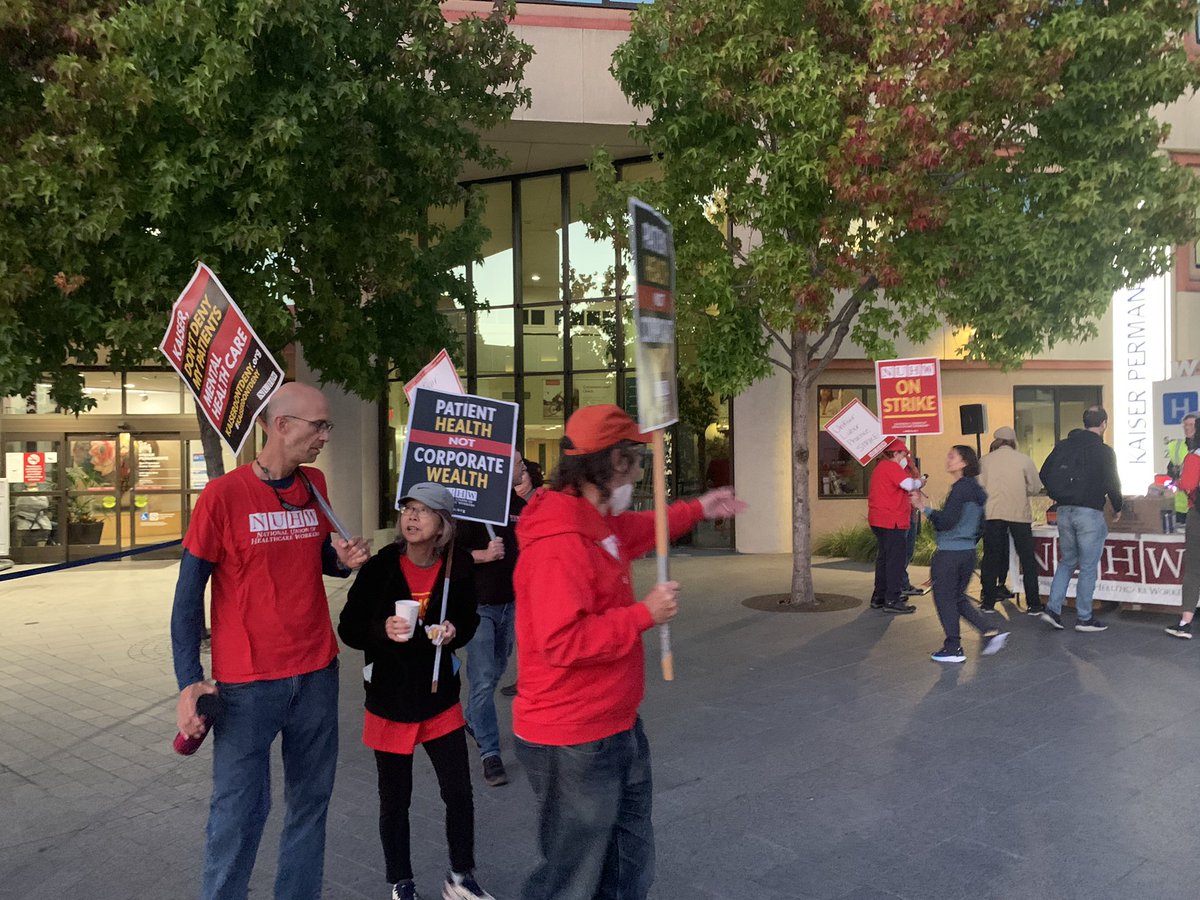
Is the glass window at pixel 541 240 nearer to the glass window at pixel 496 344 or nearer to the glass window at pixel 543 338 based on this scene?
the glass window at pixel 543 338

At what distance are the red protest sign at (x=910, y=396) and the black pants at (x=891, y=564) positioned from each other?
1257mm

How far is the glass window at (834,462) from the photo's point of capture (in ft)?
58.0

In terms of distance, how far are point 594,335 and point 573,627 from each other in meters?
16.1

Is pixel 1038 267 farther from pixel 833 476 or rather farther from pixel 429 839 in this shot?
pixel 429 839

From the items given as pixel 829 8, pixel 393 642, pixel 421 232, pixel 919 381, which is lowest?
pixel 393 642

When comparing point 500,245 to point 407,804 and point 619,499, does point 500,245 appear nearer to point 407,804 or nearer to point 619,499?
point 407,804

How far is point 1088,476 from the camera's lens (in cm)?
952

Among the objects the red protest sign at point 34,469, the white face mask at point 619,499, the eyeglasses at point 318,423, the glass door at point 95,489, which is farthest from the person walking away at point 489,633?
the red protest sign at point 34,469

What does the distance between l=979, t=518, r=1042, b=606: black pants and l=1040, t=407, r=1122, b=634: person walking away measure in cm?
86

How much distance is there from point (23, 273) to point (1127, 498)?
10929 millimetres

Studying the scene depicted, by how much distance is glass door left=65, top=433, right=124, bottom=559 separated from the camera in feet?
58.0

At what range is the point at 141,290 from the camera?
8.73m

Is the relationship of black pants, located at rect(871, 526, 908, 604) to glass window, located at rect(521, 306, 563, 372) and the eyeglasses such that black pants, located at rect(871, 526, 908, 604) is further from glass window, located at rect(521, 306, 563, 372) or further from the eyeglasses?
glass window, located at rect(521, 306, 563, 372)

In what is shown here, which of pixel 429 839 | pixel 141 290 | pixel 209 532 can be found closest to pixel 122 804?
pixel 429 839
